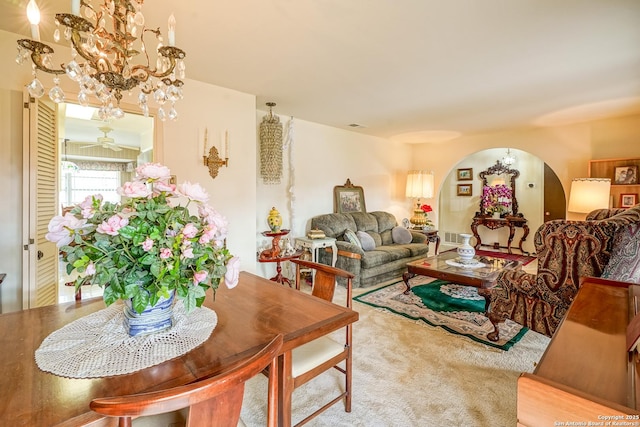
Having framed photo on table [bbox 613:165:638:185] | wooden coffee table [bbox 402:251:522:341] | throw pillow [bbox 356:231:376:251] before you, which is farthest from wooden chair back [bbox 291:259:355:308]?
framed photo on table [bbox 613:165:638:185]

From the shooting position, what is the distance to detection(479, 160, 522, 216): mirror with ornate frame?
21.7 ft

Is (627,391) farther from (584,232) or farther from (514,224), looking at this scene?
(514,224)

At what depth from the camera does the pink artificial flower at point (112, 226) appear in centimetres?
99

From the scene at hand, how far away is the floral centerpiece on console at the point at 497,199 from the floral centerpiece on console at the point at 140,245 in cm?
710

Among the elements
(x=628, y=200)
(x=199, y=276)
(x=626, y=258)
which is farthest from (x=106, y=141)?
(x=628, y=200)

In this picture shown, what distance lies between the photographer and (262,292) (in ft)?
5.52

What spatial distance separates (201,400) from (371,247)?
402 cm

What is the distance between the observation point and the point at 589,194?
13.7 feet

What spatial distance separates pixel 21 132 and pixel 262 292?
2272 millimetres

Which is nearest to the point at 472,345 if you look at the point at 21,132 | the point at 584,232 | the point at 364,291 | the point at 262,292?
the point at 584,232

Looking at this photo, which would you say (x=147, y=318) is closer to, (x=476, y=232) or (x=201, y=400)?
(x=201, y=400)

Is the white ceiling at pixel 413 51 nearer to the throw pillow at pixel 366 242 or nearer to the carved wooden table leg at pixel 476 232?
the throw pillow at pixel 366 242

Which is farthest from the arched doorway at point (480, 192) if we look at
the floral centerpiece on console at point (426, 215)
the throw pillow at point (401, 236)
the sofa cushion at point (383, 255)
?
the sofa cushion at point (383, 255)

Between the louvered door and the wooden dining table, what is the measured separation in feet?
3.83
